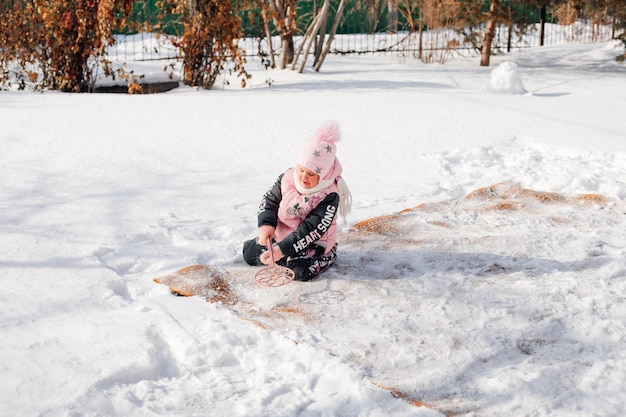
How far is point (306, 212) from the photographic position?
388cm

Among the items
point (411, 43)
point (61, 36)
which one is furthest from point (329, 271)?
point (411, 43)

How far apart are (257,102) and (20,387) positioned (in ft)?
17.9

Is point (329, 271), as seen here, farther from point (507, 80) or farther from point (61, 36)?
point (507, 80)

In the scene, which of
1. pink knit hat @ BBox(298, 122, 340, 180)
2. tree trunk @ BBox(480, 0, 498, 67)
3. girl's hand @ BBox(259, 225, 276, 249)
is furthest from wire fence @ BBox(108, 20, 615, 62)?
girl's hand @ BBox(259, 225, 276, 249)

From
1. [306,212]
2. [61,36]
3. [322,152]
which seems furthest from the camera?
[61,36]

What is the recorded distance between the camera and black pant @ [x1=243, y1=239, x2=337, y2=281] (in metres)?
3.83

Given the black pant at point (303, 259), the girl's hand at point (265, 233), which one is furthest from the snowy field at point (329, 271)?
the girl's hand at point (265, 233)

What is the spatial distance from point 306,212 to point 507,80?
6164mm

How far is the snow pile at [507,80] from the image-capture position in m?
9.30

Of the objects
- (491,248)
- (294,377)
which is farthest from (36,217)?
(491,248)

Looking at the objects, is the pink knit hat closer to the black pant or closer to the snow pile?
the black pant

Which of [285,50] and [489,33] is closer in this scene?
[285,50]

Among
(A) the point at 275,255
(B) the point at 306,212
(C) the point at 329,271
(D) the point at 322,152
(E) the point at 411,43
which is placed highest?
(E) the point at 411,43

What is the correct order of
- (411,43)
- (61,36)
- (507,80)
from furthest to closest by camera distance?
1. (411,43)
2. (507,80)
3. (61,36)
